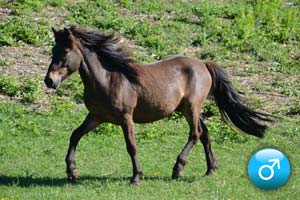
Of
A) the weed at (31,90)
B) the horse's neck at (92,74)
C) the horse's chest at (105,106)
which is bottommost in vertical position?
the weed at (31,90)

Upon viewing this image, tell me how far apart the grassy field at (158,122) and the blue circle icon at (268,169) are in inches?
20.2

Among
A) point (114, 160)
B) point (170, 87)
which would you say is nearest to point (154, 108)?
point (170, 87)

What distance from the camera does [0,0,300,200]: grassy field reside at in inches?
432

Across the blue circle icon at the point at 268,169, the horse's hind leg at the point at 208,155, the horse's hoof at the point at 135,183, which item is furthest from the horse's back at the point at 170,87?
the blue circle icon at the point at 268,169

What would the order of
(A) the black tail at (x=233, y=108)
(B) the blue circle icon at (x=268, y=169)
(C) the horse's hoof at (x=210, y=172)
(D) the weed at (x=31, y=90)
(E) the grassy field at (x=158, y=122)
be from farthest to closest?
(D) the weed at (x=31, y=90), (A) the black tail at (x=233, y=108), (C) the horse's hoof at (x=210, y=172), (E) the grassy field at (x=158, y=122), (B) the blue circle icon at (x=268, y=169)

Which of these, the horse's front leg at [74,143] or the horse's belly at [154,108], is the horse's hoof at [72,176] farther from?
the horse's belly at [154,108]

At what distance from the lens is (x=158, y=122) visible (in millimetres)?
14805

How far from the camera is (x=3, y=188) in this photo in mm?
10680

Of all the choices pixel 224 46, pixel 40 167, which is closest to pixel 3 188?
pixel 40 167

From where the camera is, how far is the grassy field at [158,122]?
11.0m

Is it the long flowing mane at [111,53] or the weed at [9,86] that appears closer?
the long flowing mane at [111,53]

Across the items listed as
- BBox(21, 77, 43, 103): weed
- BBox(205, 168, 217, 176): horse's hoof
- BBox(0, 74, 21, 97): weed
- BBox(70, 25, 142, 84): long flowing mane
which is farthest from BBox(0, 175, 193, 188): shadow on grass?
BBox(0, 74, 21, 97): weed

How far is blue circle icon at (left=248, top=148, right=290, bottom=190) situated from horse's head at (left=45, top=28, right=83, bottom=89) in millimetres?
2709

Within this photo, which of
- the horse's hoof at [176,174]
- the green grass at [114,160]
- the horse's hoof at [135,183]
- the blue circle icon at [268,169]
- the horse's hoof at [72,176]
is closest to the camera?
the blue circle icon at [268,169]
